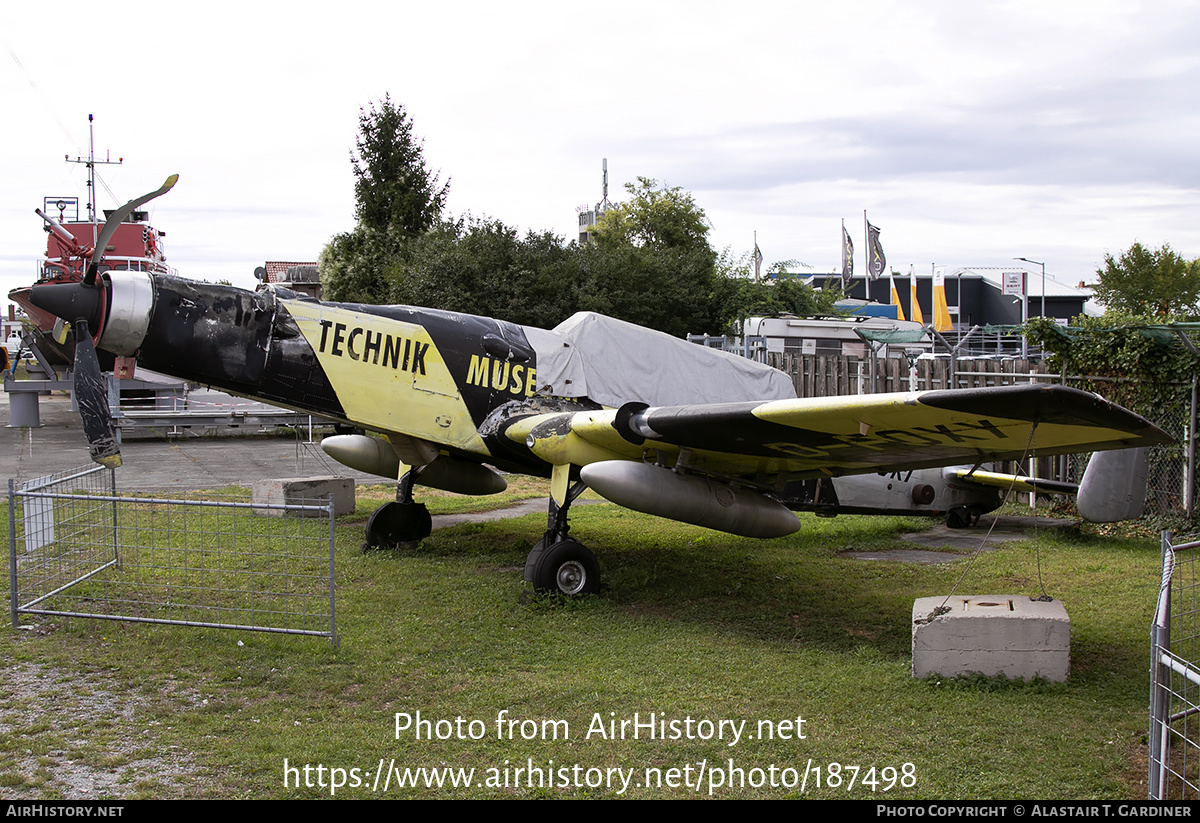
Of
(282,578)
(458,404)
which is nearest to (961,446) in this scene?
(458,404)

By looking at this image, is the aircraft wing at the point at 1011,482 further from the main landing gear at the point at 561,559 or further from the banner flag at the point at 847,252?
the banner flag at the point at 847,252

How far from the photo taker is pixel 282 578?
9141 millimetres

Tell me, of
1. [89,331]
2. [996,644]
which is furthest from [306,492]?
[996,644]

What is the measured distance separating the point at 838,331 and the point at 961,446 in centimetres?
1794

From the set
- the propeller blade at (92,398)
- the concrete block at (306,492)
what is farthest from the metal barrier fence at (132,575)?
the concrete block at (306,492)

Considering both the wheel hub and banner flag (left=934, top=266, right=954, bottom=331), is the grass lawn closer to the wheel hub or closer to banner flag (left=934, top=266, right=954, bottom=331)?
the wheel hub

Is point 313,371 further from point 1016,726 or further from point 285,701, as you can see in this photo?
point 1016,726

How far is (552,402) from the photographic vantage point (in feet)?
31.3

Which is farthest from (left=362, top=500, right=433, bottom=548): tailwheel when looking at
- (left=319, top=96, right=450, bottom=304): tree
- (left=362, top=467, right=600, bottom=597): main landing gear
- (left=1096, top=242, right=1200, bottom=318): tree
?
(left=1096, top=242, right=1200, bottom=318): tree

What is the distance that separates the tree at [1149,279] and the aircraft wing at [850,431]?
4179cm

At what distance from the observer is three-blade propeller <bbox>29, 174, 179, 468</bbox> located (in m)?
7.53

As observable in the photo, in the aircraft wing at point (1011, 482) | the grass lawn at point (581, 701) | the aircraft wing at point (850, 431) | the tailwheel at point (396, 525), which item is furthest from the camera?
the tailwheel at point (396, 525)

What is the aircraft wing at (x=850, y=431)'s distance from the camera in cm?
523

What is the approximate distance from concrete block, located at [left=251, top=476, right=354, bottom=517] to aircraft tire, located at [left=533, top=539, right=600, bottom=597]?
17.9ft
